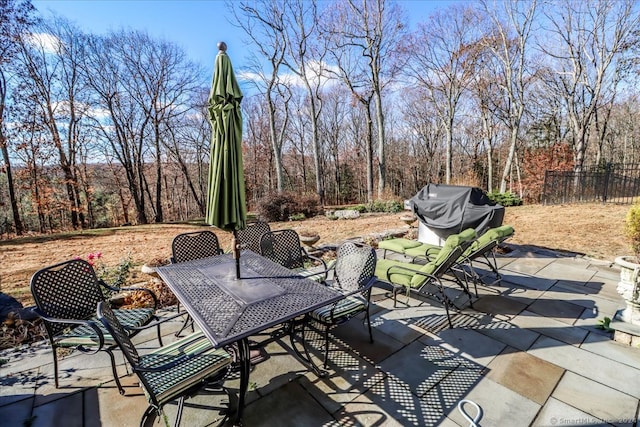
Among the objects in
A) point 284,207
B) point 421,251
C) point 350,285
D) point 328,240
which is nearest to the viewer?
point 350,285

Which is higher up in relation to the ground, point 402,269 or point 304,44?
point 304,44

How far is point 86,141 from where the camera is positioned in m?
14.9

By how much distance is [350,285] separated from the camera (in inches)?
114

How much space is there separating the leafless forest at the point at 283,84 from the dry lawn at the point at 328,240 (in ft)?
17.3

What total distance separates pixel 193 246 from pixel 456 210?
14.0 feet

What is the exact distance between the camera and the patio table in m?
1.73

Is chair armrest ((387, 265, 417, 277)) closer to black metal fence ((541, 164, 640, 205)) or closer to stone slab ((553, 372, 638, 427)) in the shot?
stone slab ((553, 372, 638, 427))

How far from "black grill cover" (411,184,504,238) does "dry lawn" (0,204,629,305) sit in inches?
78.2

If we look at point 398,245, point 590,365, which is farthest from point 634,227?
point 398,245

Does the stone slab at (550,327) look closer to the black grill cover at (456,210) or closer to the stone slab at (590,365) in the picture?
the stone slab at (590,365)

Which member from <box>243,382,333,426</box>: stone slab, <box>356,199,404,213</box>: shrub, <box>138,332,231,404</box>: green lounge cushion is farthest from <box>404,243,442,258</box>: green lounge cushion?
<box>356,199,404,213</box>: shrub

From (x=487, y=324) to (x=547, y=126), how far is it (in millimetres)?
22335

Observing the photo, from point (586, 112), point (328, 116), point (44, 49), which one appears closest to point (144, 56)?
point (44, 49)

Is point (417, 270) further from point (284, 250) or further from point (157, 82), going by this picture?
point (157, 82)
